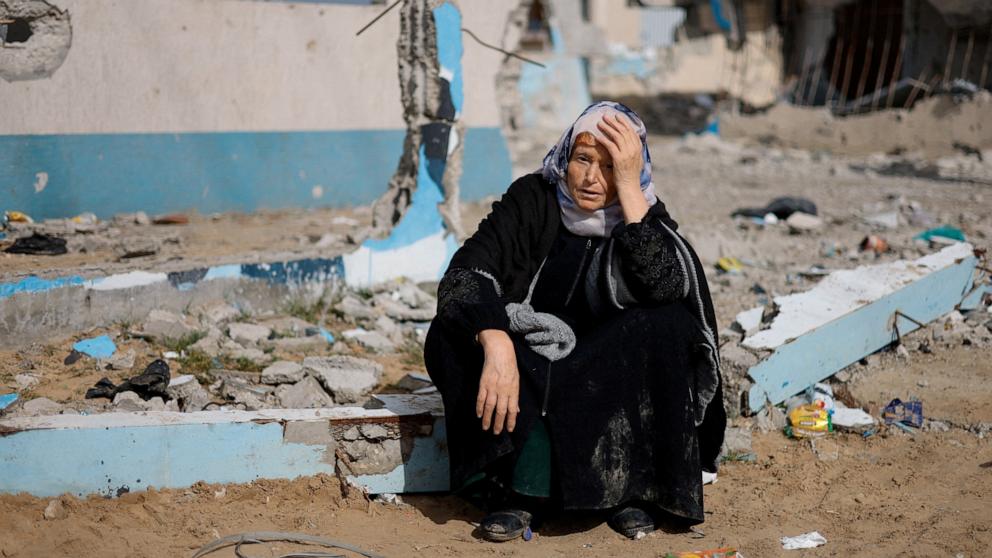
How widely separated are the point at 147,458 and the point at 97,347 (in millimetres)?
1578

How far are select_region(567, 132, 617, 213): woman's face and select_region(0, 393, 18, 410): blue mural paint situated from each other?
237 cm

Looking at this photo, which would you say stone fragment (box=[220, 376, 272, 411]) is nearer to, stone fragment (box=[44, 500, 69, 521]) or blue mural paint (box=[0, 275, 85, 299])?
stone fragment (box=[44, 500, 69, 521])

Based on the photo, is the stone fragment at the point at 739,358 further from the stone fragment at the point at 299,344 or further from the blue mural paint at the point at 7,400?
the blue mural paint at the point at 7,400

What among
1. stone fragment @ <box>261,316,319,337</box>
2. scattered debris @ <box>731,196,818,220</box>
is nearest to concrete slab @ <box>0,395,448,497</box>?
stone fragment @ <box>261,316,319,337</box>

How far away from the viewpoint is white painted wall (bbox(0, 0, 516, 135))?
684 centimetres

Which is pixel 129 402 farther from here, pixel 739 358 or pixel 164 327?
pixel 739 358

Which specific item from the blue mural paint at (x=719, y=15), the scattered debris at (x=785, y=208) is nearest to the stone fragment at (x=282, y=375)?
the scattered debris at (x=785, y=208)

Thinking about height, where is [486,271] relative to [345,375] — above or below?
above

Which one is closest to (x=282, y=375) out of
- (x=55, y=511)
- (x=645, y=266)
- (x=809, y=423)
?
(x=55, y=511)

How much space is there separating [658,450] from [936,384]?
201 centimetres

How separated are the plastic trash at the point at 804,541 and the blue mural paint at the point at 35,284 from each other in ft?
11.4

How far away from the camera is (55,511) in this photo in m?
2.96

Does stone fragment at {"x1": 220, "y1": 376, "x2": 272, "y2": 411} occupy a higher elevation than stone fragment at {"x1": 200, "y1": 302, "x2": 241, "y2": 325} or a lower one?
lower

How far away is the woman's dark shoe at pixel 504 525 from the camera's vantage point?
2959mm
